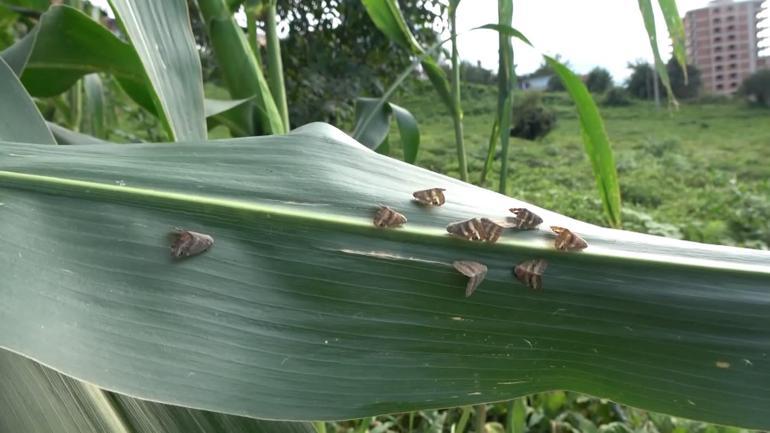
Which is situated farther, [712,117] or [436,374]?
[712,117]

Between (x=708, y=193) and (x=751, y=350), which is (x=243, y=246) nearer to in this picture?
(x=751, y=350)

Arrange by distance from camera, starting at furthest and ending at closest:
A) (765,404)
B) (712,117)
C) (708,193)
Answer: (712,117) < (708,193) < (765,404)

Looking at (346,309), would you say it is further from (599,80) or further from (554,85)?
(599,80)

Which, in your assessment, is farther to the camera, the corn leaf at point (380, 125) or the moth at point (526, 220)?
the corn leaf at point (380, 125)

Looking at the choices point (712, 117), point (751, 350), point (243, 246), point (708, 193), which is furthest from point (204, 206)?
point (712, 117)

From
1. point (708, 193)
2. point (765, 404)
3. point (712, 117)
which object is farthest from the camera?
point (712, 117)

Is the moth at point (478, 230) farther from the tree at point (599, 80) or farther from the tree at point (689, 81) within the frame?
the tree at point (599, 80)

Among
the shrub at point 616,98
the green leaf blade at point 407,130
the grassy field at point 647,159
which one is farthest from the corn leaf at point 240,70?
the shrub at point 616,98
